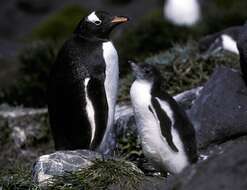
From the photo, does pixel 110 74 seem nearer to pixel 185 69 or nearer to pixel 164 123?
pixel 164 123

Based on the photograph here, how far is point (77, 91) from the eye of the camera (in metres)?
7.17

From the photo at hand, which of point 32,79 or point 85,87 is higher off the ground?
point 85,87

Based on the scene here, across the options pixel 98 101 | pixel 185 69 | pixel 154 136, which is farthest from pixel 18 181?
pixel 185 69

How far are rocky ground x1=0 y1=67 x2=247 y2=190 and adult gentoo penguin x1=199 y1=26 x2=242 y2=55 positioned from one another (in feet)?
5.58

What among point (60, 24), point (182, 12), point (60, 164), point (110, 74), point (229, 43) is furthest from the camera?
point (60, 24)

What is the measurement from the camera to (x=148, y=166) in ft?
23.1

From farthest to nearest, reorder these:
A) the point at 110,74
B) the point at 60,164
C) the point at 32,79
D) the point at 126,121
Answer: the point at 32,79 → the point at 126,121 → the point at 110,74 → the point at 60,164

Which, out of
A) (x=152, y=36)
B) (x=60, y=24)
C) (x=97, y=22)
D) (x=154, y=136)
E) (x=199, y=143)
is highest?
(x=97, y=22)

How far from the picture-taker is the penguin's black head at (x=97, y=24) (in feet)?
24.1

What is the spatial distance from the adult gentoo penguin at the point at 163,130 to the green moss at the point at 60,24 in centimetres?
1895

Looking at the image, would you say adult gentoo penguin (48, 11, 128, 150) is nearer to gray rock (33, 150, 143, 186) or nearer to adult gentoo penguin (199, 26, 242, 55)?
gray rock (33, 150, 143, 186)

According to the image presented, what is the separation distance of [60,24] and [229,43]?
54.1 feet

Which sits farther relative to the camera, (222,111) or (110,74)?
(222,111)

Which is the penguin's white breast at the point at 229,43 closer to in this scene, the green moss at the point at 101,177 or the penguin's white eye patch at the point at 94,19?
the penguin's white eye patch at the point at 94,19
